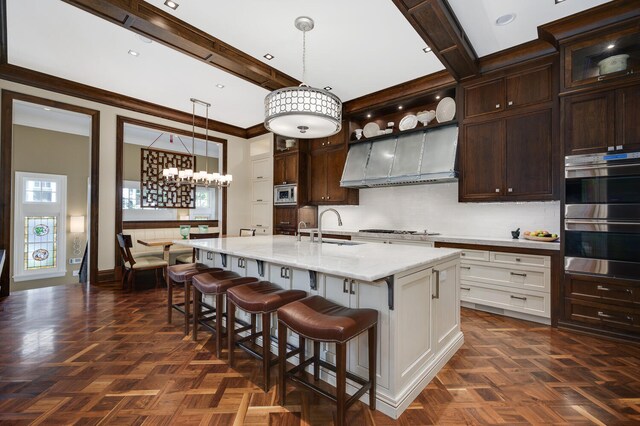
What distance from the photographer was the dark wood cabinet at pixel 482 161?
11.5ft

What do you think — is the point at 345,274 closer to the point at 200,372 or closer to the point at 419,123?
the point at 200,372

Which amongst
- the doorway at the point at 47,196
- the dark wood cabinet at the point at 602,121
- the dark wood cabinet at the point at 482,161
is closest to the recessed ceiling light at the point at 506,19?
the dark wood cabinet at the point at 602,121

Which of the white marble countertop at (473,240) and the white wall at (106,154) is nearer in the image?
the white marble countertop at (473,240)

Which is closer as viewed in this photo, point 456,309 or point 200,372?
point 200,372

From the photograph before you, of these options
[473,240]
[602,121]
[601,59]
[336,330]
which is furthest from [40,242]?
[601,59]

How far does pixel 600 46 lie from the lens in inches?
109

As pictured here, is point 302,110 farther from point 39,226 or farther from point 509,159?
point 39,226

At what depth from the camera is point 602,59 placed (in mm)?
2793

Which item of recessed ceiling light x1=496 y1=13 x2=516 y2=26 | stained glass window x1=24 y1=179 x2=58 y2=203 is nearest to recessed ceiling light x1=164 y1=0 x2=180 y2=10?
recessed ceiling light x1=496 y1=13 x2=516 y2=26

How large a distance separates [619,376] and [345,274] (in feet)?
7.23

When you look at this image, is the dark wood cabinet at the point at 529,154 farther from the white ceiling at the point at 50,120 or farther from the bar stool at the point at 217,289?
the white ceiling at the point at 50,120

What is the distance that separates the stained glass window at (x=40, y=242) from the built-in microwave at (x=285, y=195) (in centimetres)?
505

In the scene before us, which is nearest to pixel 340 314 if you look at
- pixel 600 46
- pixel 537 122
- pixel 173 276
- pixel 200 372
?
pixel 200 372

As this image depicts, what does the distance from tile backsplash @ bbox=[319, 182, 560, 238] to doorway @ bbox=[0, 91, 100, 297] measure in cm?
506
